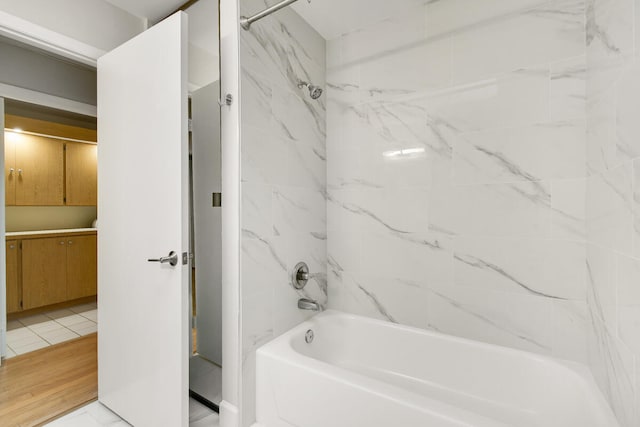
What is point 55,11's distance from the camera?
1.64 meters

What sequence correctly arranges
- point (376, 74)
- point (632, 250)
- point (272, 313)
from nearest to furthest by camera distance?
point (632, 250), point (272, 313), point (376, 74)

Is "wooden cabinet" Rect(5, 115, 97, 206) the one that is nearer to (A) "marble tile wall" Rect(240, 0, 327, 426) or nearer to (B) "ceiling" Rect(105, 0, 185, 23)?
(B) "ceiling" Rect(105, 0, 185, 23)

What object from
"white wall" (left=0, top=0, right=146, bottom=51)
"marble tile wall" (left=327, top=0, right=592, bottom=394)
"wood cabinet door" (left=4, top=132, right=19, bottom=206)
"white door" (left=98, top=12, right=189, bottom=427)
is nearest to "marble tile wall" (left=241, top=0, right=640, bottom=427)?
"marble tile wall" (left=327, top=0, right=592, bottom=394)

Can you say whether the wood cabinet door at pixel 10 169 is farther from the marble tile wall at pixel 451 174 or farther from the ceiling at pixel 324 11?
the marble tile wall at pixel 451 174

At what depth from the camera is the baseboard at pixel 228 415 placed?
56.9 inches

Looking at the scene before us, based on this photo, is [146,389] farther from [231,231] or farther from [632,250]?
[632,250]

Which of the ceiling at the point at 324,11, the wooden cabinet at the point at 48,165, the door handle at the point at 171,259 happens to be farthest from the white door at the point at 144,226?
the wooden cabinet at the point at 48,165

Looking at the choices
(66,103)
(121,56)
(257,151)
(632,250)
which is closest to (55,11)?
(121,56)

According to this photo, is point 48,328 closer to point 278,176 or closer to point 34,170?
point 34,170

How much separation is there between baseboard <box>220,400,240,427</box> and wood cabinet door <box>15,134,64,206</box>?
3516 mm

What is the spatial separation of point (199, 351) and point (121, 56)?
1850mm

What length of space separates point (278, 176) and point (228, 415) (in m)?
1.23

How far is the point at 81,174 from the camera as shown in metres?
3.83

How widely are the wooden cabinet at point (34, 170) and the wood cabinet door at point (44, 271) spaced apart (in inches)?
20.2
